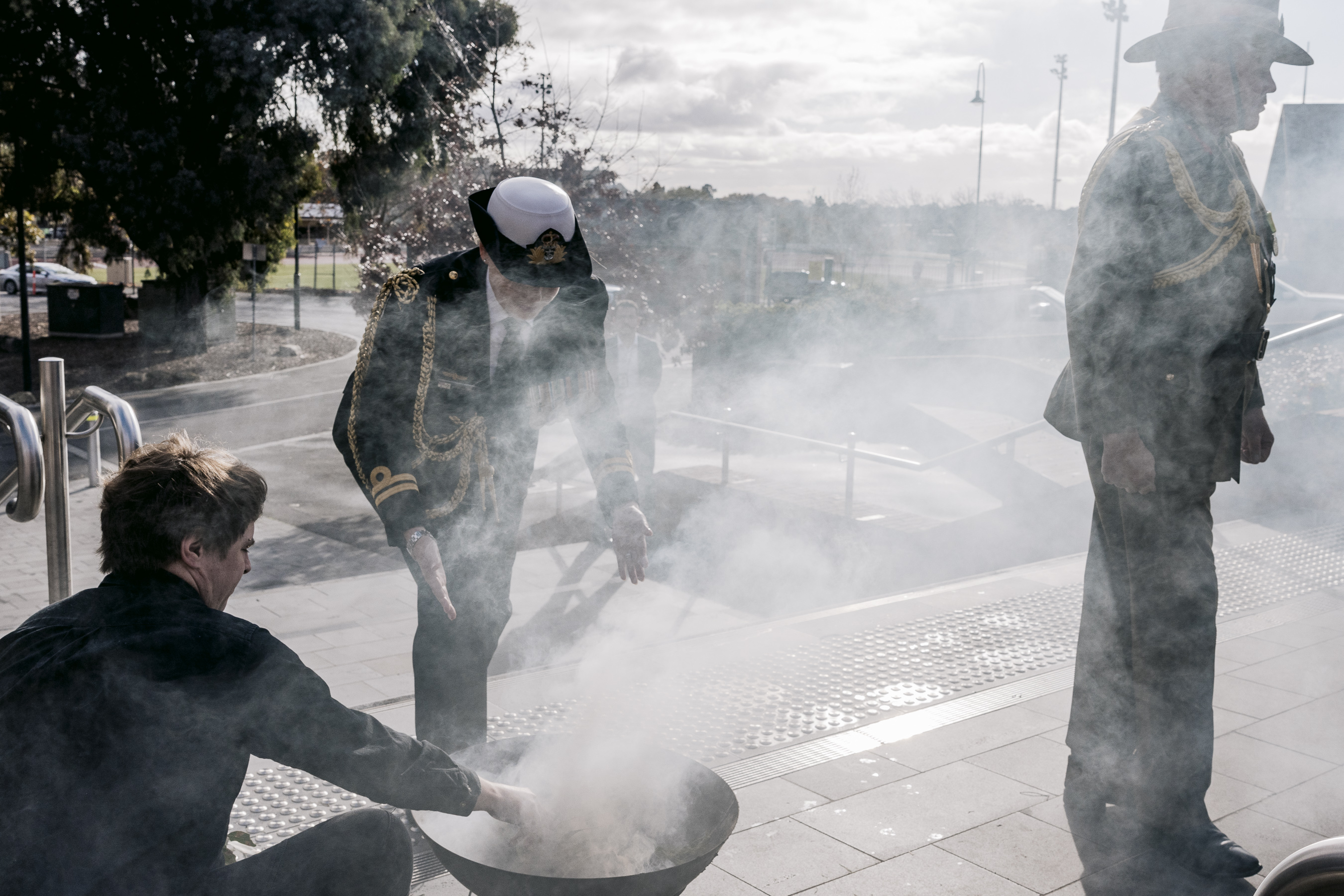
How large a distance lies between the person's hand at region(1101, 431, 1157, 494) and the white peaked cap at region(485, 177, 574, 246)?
1468 millimetres

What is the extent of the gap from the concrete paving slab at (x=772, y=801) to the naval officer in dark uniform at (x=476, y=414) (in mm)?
810

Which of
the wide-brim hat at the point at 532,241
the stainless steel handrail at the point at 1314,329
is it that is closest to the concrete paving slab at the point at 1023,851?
the wide-brim hat at the point at 532,241

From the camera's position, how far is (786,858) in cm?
Answer: 280

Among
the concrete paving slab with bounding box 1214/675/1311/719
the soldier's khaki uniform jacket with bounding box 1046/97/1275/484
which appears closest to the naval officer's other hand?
the soldier's khaki uniform jacket with bounding box 1046/97/1275/484

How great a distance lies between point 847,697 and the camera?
3914mm

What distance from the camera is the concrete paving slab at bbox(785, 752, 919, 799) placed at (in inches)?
126

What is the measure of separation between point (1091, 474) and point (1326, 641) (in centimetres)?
242

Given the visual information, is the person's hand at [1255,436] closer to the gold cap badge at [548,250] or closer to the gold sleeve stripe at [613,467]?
the gold sleeve stripe at [613,467]

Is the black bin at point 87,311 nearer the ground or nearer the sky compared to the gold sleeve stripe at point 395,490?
nearer the ground

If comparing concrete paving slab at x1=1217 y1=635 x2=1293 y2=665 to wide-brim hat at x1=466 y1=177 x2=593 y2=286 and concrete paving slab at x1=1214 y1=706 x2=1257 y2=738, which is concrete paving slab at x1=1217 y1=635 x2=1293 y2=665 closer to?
concrete paving slab at x1=1214 y1=706 x2=1257 y2=738

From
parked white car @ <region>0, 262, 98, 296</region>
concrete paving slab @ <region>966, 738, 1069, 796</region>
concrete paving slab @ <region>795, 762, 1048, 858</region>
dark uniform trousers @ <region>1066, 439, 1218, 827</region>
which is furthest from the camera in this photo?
parked white car @ <region>0, 262, 98, 296</region>

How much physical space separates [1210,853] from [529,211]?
232 centimetres

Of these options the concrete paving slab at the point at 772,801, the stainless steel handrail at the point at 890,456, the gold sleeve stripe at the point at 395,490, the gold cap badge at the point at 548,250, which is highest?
the gold cap badge at the point at 548,250

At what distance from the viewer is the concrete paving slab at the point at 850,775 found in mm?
3203
